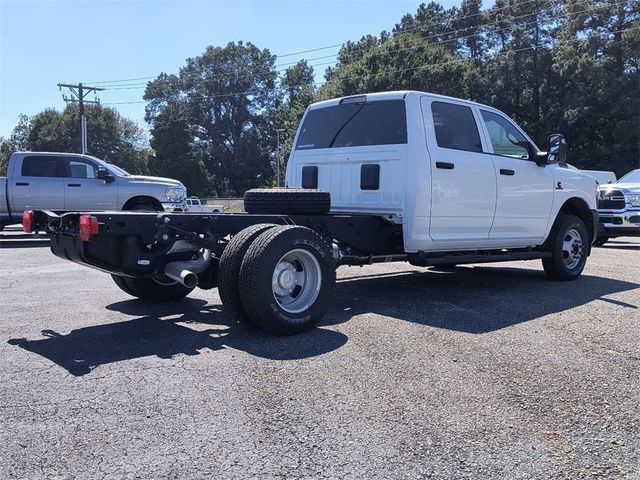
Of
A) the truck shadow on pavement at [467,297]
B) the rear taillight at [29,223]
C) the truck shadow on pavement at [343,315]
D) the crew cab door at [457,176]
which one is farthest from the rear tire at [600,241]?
the rear taillight at [29,223]

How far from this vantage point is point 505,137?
785 centimetres

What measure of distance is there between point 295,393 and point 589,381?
2.04 meters

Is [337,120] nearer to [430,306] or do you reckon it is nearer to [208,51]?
[430,306]

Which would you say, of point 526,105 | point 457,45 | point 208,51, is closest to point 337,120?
point 526,105

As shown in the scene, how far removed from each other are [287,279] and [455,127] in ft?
9.90

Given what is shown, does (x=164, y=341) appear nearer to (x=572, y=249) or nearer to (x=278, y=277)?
(x=278, y=277)

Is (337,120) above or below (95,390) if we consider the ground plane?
above

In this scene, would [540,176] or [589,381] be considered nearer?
[589,381]

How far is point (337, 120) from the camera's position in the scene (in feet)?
24.9

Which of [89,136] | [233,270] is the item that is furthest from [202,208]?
[89,136]

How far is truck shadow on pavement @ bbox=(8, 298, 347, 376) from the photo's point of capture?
4625 millimetres

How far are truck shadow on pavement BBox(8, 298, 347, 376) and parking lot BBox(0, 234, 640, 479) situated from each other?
23 mm

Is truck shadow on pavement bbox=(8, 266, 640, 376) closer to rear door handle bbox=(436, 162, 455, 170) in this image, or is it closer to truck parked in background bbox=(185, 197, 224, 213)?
rear door handle bbox=(436, 162, 455, 170)

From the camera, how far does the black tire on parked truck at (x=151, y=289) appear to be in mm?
6480
